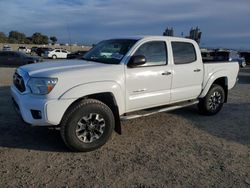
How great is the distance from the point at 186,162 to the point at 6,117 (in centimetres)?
422

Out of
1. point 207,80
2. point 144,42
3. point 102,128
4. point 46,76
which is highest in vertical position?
point 144,42

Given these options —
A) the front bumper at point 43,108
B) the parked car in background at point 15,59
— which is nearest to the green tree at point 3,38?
the parked car in background at point 15,59

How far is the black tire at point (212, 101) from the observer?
7.58 m

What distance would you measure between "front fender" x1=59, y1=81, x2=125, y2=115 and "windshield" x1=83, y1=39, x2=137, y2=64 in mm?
538

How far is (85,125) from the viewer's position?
16.8ft

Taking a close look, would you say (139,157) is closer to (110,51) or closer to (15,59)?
(110,51)

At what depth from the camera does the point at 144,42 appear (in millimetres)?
A: 6027

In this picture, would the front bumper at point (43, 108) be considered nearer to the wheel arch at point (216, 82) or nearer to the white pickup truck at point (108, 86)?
the white pickup truck at point (108, 86)

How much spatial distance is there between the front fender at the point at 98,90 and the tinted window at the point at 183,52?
65.8 inches

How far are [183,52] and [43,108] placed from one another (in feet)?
11.3

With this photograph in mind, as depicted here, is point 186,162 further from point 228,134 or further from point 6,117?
point 6,117

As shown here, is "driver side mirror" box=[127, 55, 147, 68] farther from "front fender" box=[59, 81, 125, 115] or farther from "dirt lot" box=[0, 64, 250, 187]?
"dirt lot" box=[0, 64, 250, 187]

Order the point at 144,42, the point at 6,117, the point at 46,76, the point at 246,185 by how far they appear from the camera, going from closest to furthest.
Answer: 1. the point at 246,185
2. the point at 46,76
3. the point at 144,42
4. the point at 6,117

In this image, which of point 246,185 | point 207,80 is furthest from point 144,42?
point 246,185
